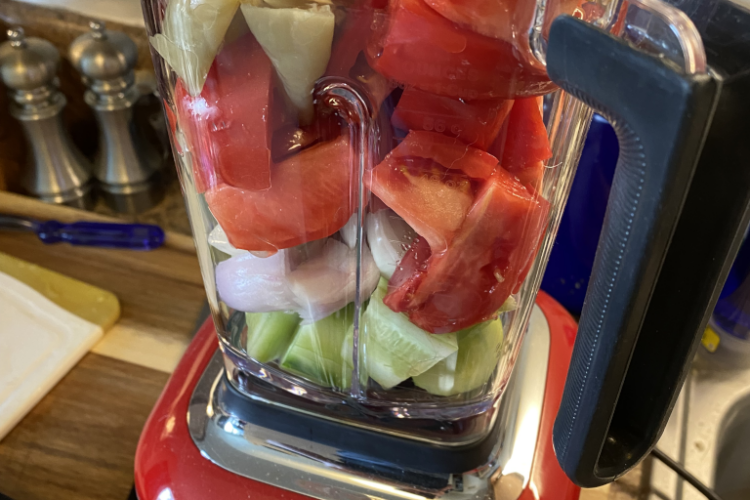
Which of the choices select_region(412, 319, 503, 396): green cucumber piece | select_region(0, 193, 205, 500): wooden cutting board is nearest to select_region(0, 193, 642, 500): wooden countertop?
select_region(0, 193, 205, 500): wooden cutting board

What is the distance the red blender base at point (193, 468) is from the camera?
349mm

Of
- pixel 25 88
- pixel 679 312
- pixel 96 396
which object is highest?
pixel 679 312

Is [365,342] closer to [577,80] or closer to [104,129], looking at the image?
[577,80]

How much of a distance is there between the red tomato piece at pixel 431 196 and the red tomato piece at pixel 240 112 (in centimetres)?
6

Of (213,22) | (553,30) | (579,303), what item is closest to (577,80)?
(553,30)

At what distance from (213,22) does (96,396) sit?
35cm

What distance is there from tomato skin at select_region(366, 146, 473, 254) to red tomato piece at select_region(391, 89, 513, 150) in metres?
0.02

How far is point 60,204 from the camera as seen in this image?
0.67 metres

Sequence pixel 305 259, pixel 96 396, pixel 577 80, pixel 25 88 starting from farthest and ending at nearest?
pixel 25 88 → pixel 96 396 → pixel 305 259 → pixel 577 80

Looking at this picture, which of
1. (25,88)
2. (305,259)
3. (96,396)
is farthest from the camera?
(25,88)

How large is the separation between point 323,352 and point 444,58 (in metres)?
0.18

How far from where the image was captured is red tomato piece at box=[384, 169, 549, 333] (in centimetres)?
26

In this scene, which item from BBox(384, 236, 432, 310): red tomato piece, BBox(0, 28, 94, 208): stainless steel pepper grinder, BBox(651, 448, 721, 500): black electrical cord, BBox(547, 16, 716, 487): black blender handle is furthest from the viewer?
BBox(0, 28, 94, 208): stainless steel pepper grinder

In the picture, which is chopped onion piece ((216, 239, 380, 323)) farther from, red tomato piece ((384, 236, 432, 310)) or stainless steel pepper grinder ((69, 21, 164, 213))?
stainless steel pepper grinder ((69, 21, 164, 213))
